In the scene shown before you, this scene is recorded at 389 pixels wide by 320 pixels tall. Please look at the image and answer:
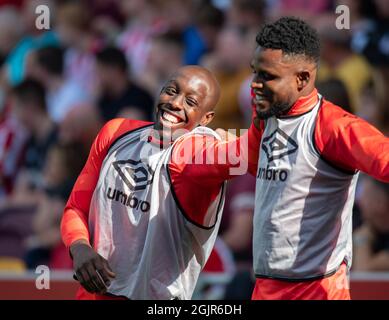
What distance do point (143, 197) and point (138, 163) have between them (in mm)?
197

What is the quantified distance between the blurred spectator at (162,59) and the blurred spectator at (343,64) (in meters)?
1.56

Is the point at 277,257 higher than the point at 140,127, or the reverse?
the point at 140,127

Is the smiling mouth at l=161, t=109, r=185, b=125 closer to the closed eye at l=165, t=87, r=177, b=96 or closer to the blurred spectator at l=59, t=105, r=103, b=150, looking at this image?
the closed eye at l=165, t=87, r=177, b=96

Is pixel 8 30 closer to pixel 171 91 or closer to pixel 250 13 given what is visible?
pixel 250 13

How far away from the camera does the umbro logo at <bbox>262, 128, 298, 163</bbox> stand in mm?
4598

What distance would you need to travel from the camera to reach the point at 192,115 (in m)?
5.21

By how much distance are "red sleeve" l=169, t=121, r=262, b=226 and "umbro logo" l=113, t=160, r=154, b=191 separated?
0.14m

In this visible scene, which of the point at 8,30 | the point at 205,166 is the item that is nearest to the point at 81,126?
the point at 8,30

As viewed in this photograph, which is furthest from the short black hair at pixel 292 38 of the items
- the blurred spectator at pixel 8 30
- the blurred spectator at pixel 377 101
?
the blurred spectator at pixel 8 30

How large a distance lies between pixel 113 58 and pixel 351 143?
6253 mm

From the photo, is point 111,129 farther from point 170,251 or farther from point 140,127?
point 170,251

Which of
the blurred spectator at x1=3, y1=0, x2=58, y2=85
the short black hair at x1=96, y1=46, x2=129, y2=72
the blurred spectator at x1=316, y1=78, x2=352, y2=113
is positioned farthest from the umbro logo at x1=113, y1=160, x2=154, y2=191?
the blurred spectator at x1=3, y1=0, x2=58, y2=85
